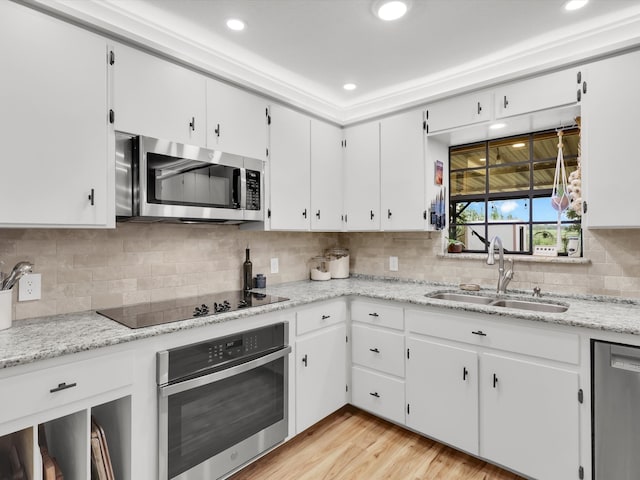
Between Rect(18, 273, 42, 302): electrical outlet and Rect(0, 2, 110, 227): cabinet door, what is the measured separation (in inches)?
14.8

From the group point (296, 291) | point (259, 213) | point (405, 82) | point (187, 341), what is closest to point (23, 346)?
point (187, 341)

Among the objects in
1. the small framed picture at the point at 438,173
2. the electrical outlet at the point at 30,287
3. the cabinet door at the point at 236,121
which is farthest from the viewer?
the small framed picture at the point at 438,173

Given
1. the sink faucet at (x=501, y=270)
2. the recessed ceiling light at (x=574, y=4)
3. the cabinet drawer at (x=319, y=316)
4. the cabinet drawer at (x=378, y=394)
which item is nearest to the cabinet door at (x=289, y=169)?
the cabinet drawer at (x=319, y=316)

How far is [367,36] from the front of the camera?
7.14ft

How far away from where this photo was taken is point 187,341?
1755 mm

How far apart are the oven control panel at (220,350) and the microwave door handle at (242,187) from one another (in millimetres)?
822

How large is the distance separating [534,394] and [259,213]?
6.41 feet

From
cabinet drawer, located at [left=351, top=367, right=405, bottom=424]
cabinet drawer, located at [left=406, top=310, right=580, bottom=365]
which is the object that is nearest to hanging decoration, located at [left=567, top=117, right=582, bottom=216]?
cabinet drawer, located at [left=406, top=310, right=580, bottom=365]

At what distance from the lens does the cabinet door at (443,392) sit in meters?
2.14

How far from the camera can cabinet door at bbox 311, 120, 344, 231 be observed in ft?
9.80

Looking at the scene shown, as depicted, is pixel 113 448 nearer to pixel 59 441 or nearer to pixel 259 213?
pixel 59 441

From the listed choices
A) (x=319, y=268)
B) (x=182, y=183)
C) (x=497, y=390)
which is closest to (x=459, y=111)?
(x=319, y=268)

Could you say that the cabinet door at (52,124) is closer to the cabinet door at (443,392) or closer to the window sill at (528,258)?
the cabinet door at (443,392)

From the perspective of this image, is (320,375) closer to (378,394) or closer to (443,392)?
(378,394)
